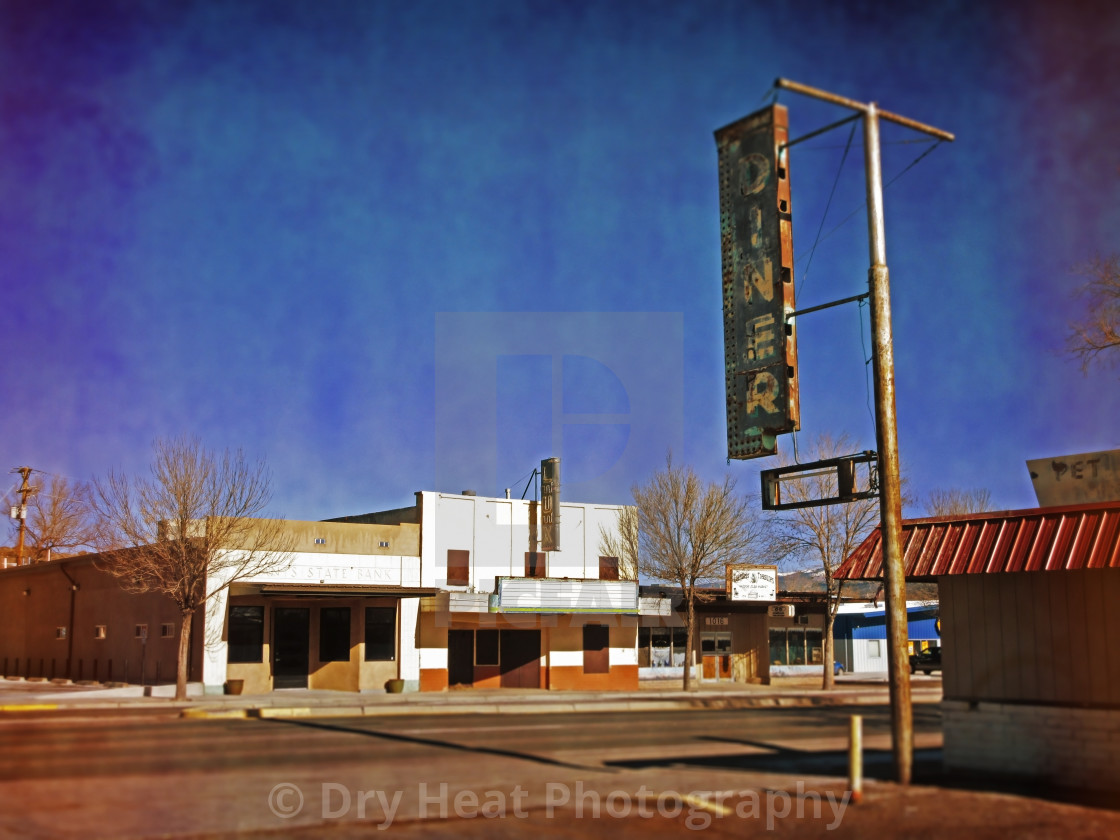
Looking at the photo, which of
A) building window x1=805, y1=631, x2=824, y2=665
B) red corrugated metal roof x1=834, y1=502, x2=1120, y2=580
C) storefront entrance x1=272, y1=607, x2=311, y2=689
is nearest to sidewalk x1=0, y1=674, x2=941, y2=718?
storefront entrance x1=272, y1=607, x2=311, y2=689

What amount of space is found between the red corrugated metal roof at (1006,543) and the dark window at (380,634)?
1023 inches

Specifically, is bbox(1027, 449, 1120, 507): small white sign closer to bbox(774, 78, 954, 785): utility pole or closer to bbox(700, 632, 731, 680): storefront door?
bbox(774, 78, 954, 785): utility pole

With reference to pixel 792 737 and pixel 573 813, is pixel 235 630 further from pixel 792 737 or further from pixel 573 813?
pixel 573 813

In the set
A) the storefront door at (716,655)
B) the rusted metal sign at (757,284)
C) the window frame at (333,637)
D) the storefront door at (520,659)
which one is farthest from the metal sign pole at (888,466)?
the storefront door at (716,655)

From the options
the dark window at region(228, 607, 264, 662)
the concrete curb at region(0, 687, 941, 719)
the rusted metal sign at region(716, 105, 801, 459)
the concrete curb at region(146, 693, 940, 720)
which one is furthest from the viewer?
the dark window at region(228, 607, 264, 662)

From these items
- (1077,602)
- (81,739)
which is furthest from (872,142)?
(81,739)

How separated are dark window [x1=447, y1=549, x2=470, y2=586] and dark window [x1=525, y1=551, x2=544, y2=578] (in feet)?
8.58

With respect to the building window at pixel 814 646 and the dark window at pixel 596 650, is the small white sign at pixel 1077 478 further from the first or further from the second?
the building window at pixel 814 646

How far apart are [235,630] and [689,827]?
27.8m

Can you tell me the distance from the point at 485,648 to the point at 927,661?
27.2 meters

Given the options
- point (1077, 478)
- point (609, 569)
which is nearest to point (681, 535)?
point (609, 569)

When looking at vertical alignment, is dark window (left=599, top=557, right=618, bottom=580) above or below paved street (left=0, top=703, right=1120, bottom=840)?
above

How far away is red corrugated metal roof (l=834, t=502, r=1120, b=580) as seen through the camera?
12953 millimetres

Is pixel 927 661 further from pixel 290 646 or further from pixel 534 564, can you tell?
pixel 290 646
